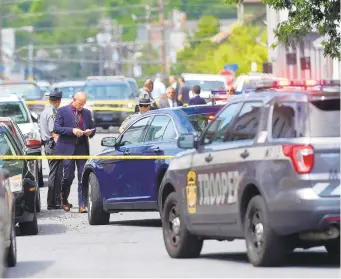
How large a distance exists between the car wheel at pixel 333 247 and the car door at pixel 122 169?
5.25m

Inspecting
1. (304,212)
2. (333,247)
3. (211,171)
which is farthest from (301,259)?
(304,212)

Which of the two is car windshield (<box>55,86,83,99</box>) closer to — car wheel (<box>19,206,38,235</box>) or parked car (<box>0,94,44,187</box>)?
parked car (<box>0,94,44,187</box>)

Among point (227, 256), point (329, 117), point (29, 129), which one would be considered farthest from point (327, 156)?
point (29, 129)

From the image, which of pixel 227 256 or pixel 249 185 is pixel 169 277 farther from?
pixel 227 256

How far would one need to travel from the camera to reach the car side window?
565 inches

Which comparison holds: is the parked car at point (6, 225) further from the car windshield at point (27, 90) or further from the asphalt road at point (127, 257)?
the car windshield at point (27, 90)

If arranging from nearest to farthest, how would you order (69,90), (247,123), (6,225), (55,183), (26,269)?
(6,225) < (247,123) < (26,269) < (55,183) < (69,90)

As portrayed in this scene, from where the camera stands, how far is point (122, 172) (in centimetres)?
1991

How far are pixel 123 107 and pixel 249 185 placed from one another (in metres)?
35.2

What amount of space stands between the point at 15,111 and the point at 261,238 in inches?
725

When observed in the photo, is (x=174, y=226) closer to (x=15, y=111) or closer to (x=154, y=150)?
(x=154, y=150)

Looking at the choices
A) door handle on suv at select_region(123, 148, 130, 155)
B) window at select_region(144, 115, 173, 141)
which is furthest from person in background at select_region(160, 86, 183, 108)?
window at select_region(144, 115, 173, 141)

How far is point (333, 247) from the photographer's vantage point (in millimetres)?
14359

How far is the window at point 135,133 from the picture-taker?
1992 cm
